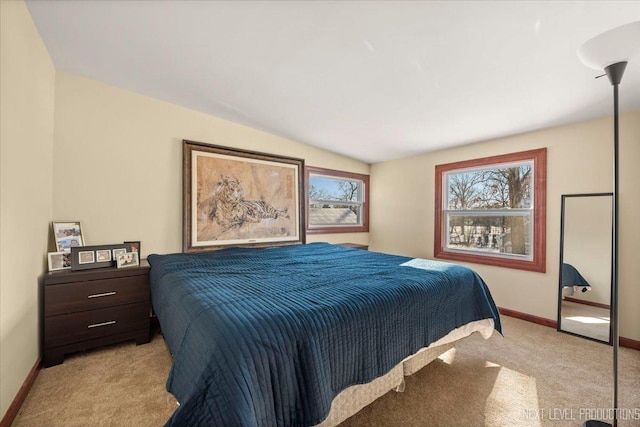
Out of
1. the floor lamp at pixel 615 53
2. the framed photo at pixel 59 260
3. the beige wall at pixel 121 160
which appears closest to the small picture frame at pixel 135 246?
the beige wall at pixel 121 160

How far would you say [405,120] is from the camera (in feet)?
9.16

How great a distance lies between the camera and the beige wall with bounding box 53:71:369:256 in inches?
93.0

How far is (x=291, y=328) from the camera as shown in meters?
1.09

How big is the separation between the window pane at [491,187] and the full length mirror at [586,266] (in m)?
0.43

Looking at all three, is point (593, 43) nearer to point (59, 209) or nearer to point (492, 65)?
point (492, 65)

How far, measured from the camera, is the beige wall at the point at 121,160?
2361mm

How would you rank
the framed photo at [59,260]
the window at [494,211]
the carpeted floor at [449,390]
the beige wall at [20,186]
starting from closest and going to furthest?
the beige wall at [20,186]
the carpeted floor at [449,390]
the framed photo at [59,260]
the window at [494,211]

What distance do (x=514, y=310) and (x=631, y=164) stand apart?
1.79 m

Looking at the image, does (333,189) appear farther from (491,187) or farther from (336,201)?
(491,187)

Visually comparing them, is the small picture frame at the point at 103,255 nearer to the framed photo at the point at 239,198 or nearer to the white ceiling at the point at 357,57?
the framed photo at the point at 239,198

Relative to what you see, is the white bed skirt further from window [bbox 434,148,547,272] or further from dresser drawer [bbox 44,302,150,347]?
dresser drawer [bbox 44,302,150,347]

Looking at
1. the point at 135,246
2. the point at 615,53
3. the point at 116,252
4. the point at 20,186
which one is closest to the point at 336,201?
the point at 135,246

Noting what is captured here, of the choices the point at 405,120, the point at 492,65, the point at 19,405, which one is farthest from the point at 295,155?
the point at 19,405

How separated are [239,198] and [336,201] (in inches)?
66.6
